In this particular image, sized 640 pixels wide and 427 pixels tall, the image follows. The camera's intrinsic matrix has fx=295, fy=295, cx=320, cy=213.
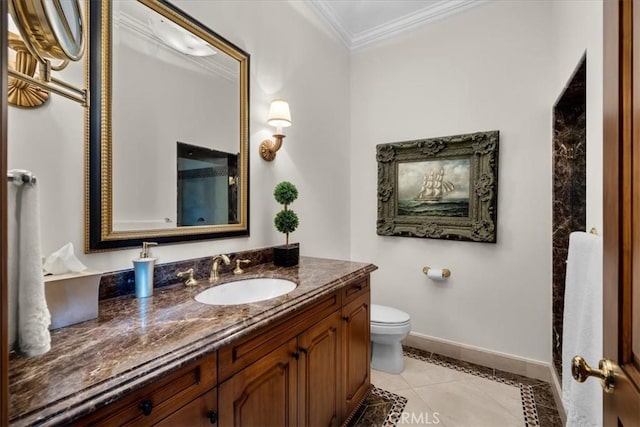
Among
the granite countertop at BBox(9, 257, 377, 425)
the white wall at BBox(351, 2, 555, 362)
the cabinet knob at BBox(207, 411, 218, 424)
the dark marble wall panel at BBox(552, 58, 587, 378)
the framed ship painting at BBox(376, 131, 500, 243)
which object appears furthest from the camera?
the framed ship painting at BBox(376, 131, 500, 243)

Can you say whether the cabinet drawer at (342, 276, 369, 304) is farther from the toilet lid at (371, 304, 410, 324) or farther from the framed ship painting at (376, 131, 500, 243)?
the framed ship painting at (376, 131, 500, 243)

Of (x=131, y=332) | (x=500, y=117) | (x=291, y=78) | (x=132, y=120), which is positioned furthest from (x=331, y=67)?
(x=131, y=332)

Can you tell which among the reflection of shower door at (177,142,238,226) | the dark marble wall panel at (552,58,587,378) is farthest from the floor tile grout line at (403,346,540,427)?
the reflection of shower door at (177,142,238,226)

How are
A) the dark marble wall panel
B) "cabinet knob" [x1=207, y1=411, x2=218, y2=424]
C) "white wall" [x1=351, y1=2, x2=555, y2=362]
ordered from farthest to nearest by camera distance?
"white wall" [x1=351, y1=2, x2=555, y2=362]
the dark marble wall panel
"cabinet knob" [x1=207, y1=411, x2=218, y2=424]

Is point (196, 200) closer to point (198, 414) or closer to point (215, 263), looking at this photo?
point (215, 263)

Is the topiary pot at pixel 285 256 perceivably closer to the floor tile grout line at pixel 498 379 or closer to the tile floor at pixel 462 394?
the tile floor at pixel 462 394

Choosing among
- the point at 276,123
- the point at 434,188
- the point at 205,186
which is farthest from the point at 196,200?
the point at 434,188

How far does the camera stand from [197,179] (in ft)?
5.15

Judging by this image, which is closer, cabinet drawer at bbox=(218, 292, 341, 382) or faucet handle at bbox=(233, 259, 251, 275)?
cabinet drawer at bbox=(218, 292, 341, 382)

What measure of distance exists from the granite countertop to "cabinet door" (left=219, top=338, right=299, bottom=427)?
0.17 meters

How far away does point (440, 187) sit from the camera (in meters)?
2.53

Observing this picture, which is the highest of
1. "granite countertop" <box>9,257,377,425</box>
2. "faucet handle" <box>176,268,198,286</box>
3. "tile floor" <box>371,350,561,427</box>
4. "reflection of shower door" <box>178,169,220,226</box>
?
"reflection of shower door" <box>178,169,220,226</box>

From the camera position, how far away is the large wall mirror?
3.88 ft

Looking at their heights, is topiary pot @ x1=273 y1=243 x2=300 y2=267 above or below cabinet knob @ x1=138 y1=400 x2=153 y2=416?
above
